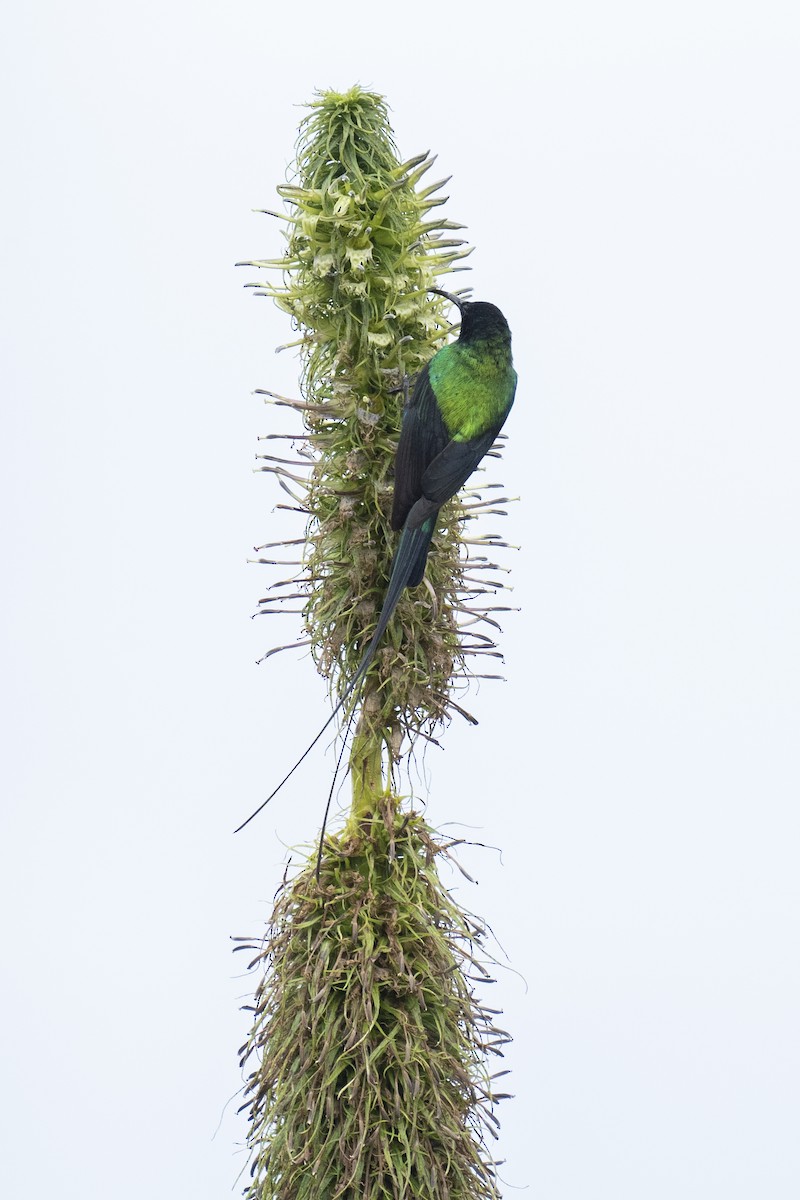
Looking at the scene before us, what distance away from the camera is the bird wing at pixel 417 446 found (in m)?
3.07

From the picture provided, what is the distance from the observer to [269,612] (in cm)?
335

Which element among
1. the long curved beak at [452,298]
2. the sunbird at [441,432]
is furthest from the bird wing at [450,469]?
the long curved beak at [452,298]

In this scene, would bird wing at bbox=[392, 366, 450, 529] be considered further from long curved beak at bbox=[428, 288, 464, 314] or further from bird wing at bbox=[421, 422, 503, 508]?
long curved beak at bbox=[428, 288, 464, 314]

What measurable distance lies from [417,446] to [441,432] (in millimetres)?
44

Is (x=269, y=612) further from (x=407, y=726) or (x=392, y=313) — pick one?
(x=392, y=313)

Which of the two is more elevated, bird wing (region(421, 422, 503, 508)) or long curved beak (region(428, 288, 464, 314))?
long curved beak (region(428, 288, 464, 314))

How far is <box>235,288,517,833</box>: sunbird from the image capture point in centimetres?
307

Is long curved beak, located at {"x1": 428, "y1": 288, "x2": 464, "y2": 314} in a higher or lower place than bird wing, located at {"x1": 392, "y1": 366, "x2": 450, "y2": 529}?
higher

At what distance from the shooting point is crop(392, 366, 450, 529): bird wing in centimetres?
307

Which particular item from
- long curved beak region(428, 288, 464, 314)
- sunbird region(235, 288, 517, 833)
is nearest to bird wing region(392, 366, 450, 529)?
sunbird region(235, 288, 517, 833)

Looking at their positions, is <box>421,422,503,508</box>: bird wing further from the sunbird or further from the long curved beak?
the long curved beak

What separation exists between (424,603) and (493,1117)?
89 centimetres

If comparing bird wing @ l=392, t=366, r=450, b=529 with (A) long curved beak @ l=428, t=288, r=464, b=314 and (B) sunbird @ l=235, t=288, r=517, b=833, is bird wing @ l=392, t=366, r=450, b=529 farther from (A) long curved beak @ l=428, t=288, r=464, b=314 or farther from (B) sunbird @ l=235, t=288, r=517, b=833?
(A) long curved beak @ l=428, t=288, r=464, b=314

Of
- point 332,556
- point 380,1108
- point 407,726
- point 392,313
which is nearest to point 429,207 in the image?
point 392,313
